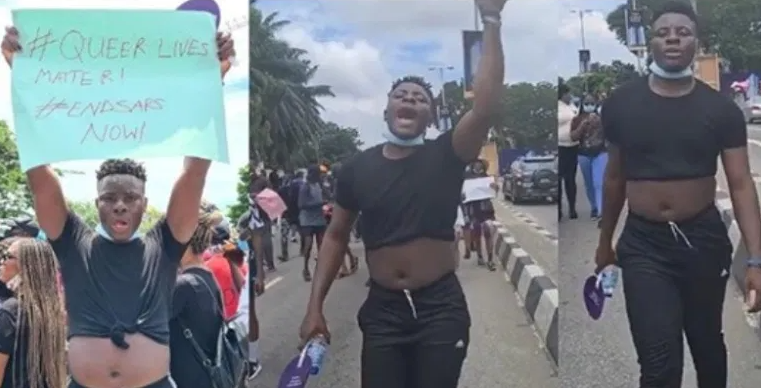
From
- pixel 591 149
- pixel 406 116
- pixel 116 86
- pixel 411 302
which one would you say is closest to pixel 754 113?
pixel 591 149

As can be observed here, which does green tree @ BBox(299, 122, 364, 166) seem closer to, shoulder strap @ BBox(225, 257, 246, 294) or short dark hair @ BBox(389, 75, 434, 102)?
short dark hair @ BBox(389, 75, 434, 102)

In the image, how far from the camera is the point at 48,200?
11.3 feet

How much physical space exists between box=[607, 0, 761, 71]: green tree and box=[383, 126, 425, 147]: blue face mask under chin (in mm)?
753

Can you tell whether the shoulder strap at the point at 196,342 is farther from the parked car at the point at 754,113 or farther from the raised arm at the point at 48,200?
the parked car at the point at 754,113

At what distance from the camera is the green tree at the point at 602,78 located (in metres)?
3.60

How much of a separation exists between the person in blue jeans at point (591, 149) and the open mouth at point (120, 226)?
1.38 meters

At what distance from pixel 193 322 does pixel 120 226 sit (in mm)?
392

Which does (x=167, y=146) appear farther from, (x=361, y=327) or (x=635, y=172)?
(x=635, y=172)

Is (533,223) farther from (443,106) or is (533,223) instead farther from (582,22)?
(582,22)

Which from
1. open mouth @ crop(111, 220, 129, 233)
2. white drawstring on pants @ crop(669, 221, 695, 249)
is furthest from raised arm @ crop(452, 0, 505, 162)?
open mouth @ crop(111, 220, 129, 233)

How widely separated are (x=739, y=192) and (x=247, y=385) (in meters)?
1.63

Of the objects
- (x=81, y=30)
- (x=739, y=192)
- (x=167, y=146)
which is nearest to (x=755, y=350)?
(x=739, y=192)

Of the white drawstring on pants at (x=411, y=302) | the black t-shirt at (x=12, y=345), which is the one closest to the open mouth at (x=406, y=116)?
the white drawstring on pants at (x=411, y=302)

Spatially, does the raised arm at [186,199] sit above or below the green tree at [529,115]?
below
